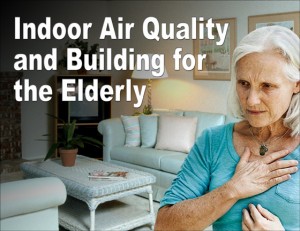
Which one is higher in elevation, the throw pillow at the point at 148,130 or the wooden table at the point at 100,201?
the throw pillow at the point at 148,130

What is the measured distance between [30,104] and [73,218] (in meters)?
3.48

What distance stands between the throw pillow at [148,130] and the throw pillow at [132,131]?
0.06 meters

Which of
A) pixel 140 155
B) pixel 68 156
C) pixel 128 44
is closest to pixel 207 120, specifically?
pixel 140 155

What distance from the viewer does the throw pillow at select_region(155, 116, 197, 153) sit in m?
4.35

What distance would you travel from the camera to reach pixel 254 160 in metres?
0.93

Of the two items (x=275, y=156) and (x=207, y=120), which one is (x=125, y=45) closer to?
(x=207, y=120)

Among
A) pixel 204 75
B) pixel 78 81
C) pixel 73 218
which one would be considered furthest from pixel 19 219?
pixel 78 81

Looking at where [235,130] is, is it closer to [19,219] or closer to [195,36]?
[19,219]

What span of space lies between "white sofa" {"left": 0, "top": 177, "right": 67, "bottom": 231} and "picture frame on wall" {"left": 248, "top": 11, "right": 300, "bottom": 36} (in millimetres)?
3206

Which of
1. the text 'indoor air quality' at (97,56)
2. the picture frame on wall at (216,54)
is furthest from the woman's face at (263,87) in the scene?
the text 'indoor air quality' at (97,56)

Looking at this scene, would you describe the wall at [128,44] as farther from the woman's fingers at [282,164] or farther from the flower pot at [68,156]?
the woman's fingers at [282,164]

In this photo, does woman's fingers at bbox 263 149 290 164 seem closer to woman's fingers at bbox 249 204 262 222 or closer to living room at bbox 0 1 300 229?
woman's fingers at bbox 249 204 262 222

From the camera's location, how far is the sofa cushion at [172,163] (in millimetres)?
3938

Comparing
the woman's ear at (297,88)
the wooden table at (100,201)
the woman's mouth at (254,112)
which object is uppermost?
the woman's ear at (297,88)
